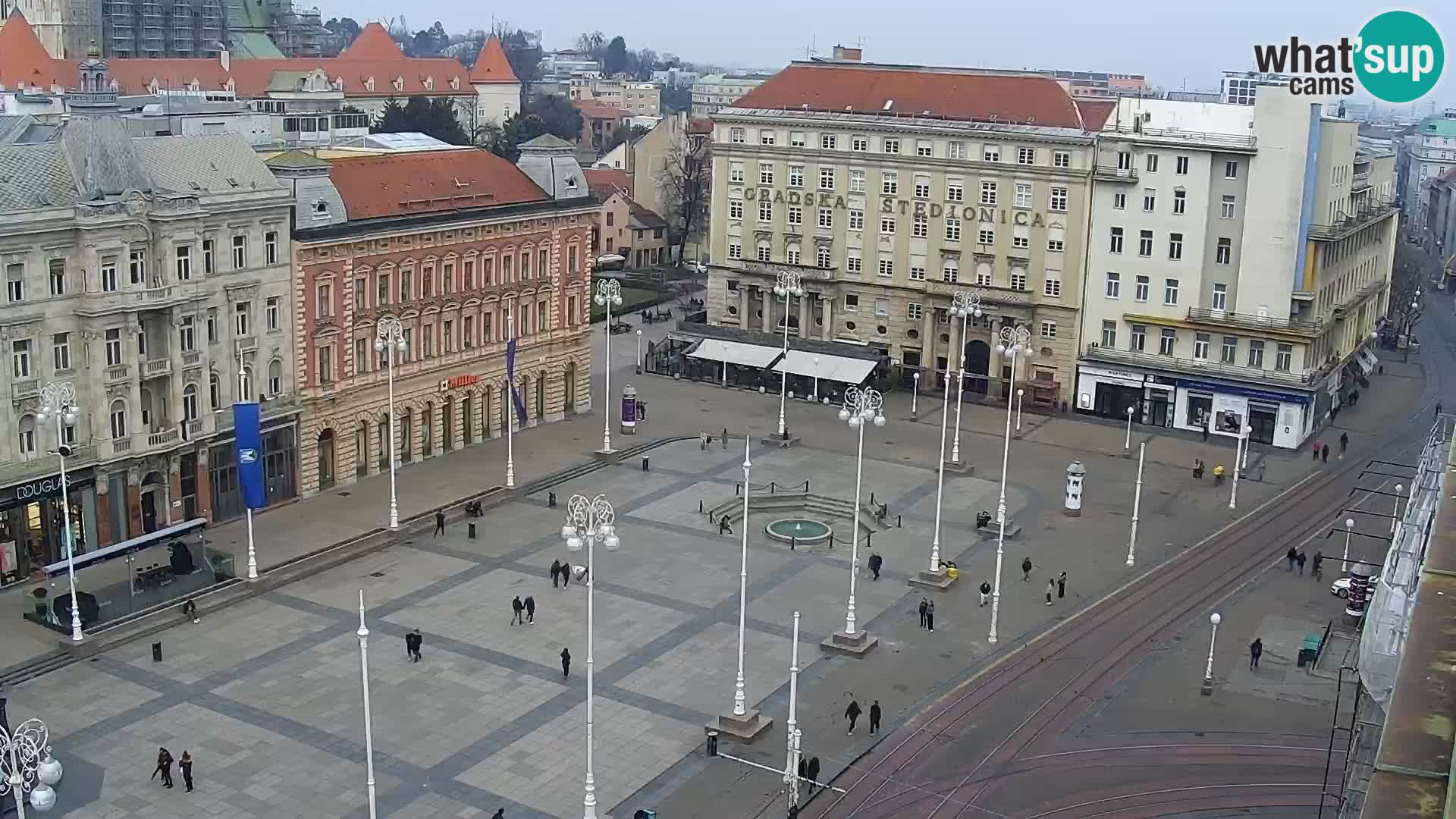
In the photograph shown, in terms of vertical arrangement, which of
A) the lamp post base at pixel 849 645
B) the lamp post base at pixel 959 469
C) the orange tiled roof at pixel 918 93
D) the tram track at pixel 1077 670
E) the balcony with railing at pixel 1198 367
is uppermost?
the orange tiled roof at pixel 918 93

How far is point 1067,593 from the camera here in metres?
62.3

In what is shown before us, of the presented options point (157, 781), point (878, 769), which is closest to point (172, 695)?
point (157, 781)

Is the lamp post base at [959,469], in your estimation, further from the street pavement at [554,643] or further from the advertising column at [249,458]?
the advertising column at [249,458]

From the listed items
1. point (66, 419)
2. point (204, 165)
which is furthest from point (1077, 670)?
point (204, 165)

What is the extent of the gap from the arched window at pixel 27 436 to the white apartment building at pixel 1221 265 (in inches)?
2442

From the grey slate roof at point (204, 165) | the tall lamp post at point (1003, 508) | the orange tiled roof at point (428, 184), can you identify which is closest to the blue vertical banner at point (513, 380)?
the orange tiled roof at point (428, 184)

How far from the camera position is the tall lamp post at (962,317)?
80.7 metres

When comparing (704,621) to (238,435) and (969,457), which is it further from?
(969,457)

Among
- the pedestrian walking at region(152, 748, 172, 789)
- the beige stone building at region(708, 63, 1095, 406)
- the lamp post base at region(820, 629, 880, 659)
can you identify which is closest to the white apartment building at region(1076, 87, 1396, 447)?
the beige stone building at region(708, 63, 1095, 406)

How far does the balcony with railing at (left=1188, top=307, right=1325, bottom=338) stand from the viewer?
87.6m

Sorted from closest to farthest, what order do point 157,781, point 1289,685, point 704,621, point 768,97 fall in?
point 157,781 < point 1289,685 < point 704,621 < point 768,97

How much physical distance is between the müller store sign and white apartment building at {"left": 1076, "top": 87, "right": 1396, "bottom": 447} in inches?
186

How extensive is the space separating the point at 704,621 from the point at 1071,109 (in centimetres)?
5254

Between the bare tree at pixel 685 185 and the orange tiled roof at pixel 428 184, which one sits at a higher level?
the orange tiled roof at pixel 428 184
